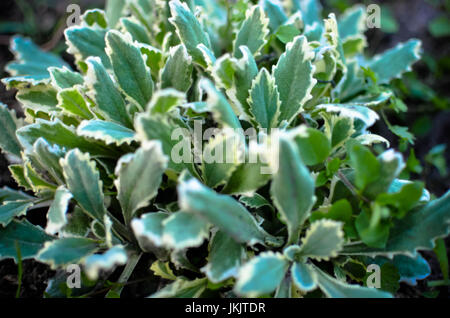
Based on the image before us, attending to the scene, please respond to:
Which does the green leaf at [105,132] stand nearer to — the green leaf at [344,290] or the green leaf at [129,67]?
the green leaf at [129,67]

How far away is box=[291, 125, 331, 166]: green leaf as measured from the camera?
0.98m

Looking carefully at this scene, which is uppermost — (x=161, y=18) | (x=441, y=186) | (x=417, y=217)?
(x=161, y=18)

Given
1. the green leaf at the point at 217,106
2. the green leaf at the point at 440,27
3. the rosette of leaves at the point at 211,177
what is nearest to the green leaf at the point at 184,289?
the rosette of leaves at the point at 211,177

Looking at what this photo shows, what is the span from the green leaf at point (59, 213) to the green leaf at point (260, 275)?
0.41 metres

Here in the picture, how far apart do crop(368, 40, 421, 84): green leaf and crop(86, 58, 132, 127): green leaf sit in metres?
0.95

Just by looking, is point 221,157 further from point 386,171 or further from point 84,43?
point 84,43

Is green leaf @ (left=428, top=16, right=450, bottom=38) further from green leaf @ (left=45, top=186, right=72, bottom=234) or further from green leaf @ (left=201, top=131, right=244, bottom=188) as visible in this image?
green leaf @ (left=45, top=186, right=72, bottom=234)

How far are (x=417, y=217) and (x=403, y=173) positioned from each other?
502 millimetres

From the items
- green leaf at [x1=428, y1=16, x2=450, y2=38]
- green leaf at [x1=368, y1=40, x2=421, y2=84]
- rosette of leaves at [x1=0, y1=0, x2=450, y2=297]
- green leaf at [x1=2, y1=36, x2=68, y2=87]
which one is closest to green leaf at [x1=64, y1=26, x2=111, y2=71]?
rosette of leaves at [x1=0, y1=0, x2=450, y2=297]

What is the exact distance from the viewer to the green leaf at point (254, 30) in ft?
4.17

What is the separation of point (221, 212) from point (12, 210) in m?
0.62
